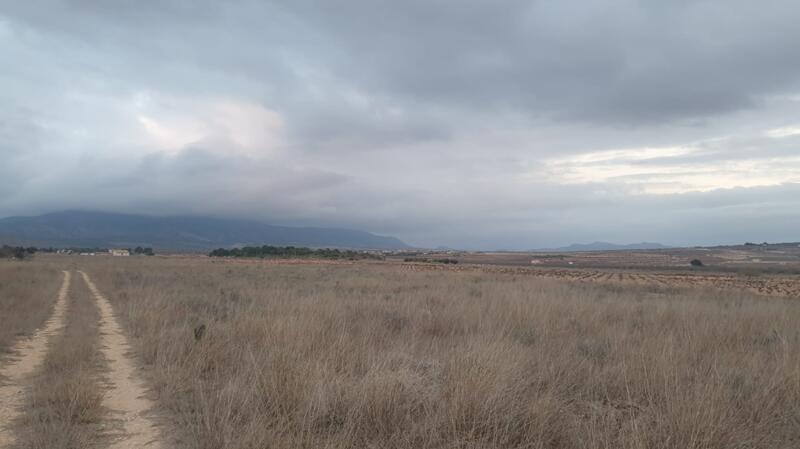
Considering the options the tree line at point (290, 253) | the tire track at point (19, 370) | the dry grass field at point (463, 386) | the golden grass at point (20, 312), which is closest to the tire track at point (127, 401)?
the dry grass field at point (463, 386)

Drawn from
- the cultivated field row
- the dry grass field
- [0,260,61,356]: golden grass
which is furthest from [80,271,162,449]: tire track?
the cultivated field row

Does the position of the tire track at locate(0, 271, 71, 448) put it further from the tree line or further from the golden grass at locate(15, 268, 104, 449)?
the tree line

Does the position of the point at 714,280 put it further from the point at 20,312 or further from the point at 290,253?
the point at 290,253

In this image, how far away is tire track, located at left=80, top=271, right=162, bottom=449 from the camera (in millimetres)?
4438

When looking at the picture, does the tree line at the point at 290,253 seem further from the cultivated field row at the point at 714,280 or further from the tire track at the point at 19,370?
the tire track at the point at 19,370

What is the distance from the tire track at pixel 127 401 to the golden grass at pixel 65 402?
0.55 feet

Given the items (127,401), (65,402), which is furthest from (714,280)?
(65,402)

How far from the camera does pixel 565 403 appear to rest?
4883mm

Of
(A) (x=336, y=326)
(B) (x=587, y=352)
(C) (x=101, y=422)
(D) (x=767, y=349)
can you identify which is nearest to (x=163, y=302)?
(A) (x=336, y=326)

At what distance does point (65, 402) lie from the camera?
5.20 m

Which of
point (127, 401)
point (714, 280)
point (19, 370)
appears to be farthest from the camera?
point (714, 280)

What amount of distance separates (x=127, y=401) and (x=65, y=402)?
632 mm

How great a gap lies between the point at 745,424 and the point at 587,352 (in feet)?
10.4

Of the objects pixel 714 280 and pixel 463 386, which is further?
pixel 714 280
